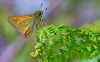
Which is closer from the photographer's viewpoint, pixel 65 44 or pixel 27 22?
pixel 65 44

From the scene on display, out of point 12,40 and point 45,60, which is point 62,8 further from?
point 45,60

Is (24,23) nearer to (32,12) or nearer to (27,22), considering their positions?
(27,22)

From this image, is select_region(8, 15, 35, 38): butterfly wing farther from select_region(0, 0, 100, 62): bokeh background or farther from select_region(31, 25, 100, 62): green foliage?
select_region(0, 0, 100, 62): bokeh background

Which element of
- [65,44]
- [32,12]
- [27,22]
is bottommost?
[65,44]

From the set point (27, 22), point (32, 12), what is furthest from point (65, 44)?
point (32, 12)

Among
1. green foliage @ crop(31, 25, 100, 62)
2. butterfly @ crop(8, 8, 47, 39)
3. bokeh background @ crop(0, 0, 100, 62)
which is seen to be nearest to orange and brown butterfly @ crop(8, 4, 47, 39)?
butterfly @ crop(8, 8, 47, 39)

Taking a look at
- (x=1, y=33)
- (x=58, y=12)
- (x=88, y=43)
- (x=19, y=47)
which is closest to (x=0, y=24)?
(x=1, y=33)
